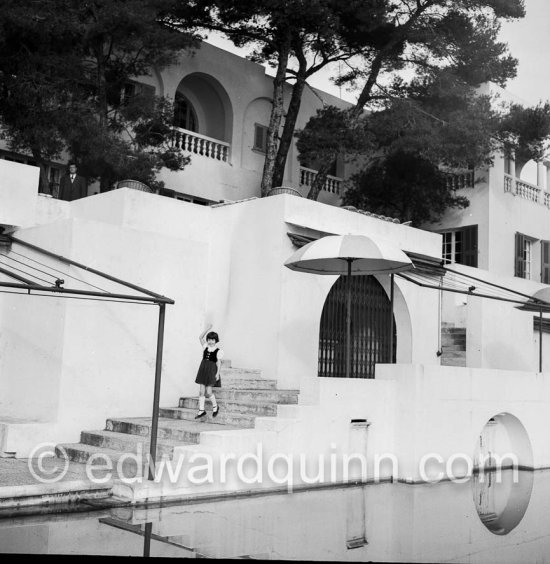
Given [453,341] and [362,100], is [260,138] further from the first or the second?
[453,341]

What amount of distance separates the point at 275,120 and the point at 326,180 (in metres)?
3.63

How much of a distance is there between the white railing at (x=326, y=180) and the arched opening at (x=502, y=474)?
32.7ft

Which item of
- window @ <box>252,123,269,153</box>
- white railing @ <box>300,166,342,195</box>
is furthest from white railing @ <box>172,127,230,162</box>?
white railing @ <box>300,166,342,195</box>

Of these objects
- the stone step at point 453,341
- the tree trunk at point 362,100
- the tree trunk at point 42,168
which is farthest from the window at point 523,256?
the tree trunk at point 42,168

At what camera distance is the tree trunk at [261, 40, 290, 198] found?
1897 cm

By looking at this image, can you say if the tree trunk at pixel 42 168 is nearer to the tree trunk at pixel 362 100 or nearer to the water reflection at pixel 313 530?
the tree trunk at pixel 362 100

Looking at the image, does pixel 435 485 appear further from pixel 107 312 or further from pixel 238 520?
pixel 107 312

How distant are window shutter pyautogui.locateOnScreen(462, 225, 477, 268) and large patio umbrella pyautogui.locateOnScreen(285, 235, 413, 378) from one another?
1010 centimetres

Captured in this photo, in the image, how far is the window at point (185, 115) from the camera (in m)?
20.8

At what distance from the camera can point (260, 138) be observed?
21.5 meters

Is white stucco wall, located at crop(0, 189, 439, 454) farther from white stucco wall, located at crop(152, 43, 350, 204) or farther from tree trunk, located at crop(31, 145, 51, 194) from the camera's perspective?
white stucco wall, located at crop(152, 43, 350, 204)

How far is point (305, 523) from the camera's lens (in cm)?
827

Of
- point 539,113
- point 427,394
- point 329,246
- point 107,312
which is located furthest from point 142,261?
point 539,113

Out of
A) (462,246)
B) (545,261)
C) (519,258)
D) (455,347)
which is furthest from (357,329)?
(545,261)
